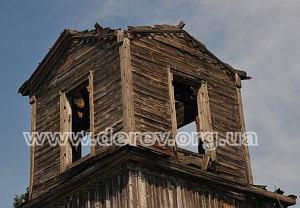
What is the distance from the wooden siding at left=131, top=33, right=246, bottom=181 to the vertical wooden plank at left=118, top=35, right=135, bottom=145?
168mm

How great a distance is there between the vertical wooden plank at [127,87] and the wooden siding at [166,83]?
0.17 m

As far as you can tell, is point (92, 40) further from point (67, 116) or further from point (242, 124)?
point (242, 124)

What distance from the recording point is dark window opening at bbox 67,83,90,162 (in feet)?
69.0

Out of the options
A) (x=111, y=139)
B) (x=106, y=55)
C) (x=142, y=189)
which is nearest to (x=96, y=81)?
(x=106, y=55)

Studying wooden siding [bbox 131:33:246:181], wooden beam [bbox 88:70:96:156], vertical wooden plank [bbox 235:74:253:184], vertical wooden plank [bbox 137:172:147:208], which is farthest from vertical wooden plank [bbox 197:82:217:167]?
wooden beam [bbox 88:70:96:156]

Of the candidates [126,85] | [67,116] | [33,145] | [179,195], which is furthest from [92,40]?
[179,195]

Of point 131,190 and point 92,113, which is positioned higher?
point 92,113

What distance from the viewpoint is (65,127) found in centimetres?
2027

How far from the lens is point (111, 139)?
18.4m

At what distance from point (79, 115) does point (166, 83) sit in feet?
12.4

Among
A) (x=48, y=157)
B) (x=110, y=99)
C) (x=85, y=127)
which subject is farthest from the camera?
(x=85, y=127)

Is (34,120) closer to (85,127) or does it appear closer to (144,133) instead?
(85,127)

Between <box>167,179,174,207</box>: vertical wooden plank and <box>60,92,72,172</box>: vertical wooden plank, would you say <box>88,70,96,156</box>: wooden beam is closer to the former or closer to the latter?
<box>60,92,72,172</box>: vertical wooden plank

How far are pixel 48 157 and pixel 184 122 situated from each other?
4949 millimetres
